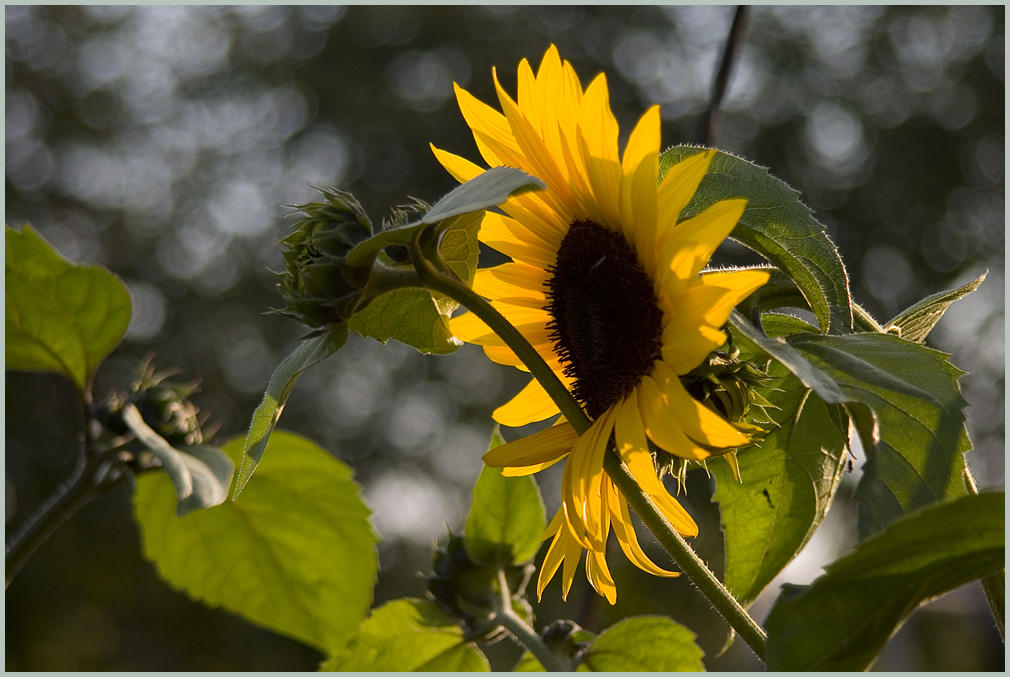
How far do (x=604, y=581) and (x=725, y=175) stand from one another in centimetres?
20

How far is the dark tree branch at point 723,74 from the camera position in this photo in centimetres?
56

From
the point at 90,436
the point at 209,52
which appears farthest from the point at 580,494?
the point at 209,52

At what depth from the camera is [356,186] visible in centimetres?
497

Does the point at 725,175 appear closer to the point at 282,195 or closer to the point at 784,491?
the point at 784,491

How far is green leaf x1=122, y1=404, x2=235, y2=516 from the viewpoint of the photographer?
1.60 ft

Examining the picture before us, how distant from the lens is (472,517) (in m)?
0.61

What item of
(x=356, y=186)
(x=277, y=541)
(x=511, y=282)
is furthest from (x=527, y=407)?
(x=356, y=186)

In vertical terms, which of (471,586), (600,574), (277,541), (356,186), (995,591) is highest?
(995,591)

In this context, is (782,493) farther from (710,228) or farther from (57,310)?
(57,310)

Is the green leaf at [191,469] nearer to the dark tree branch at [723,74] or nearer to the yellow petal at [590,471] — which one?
the yellow petal at [590,471]

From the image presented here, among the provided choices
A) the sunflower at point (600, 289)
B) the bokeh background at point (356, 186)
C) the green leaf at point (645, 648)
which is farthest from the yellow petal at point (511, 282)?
the bokeh background at point (356, 186)

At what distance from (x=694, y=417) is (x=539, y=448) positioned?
0.35ft

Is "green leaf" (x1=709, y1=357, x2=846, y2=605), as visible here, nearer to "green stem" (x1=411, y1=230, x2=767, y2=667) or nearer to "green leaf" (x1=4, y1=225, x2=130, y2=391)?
"green stem" (x1=411, y1=230, x2=767, y2=667)

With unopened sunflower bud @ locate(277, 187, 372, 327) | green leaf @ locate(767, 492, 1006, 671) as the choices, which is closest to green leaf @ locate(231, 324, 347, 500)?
unopened sunflower bud @ locate(277, 187, 372, 327)
